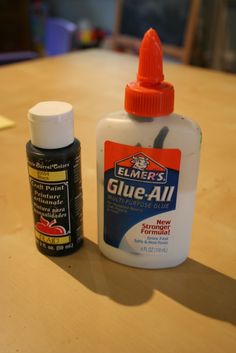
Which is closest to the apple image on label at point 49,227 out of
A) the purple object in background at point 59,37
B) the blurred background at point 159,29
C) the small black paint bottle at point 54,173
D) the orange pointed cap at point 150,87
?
the small black paint bottle at point 54,173

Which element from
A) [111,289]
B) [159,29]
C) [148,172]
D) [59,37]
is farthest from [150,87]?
[159,29]

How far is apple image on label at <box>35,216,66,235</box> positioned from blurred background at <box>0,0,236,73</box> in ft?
3.56

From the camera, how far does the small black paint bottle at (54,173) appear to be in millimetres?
395

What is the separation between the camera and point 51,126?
39cm

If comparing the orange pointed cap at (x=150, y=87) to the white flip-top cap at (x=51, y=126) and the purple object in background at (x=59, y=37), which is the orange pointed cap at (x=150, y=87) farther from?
the purple object in background at (x=59, y=37)

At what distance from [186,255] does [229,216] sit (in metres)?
0.12

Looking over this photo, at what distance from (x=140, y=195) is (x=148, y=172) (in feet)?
0.08

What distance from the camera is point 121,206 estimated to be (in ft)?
1.37

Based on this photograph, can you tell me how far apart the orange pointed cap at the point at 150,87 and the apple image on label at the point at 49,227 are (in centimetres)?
14

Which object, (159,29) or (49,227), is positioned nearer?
(49,227)

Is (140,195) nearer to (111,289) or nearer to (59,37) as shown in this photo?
(111,289)

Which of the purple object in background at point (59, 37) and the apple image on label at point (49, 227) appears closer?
the apple image on label at point (49, 227)

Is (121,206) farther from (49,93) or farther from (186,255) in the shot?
(49,93)

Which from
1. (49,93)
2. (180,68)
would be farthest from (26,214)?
(180,68)
